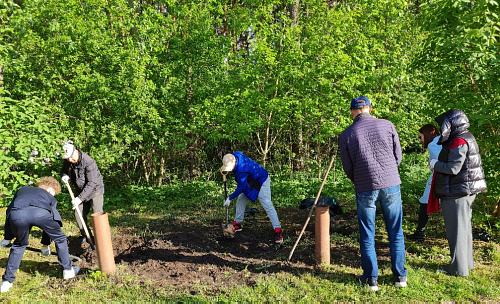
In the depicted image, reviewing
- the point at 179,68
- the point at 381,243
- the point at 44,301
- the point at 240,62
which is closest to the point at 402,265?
the point at 381,243

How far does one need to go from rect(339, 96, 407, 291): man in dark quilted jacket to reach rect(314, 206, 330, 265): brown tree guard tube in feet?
2.41

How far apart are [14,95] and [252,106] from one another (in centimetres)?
528

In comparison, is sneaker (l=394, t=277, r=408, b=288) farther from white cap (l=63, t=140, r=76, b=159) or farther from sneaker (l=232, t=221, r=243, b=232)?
white cap (l=63, t=140, r=76, b=159)

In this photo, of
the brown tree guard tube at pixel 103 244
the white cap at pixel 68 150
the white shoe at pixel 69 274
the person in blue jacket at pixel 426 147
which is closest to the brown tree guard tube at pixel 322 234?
the person in blue jacket at pixel 426 147

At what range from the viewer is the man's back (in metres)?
4.16

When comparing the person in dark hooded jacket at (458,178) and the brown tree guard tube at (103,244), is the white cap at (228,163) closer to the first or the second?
the brown tree guard tube at (103,244)

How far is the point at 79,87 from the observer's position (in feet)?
28.7

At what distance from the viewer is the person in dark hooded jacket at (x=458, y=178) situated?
438 cm

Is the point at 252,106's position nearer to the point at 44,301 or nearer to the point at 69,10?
the point at 69,10

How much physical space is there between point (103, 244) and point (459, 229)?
408 centimetres

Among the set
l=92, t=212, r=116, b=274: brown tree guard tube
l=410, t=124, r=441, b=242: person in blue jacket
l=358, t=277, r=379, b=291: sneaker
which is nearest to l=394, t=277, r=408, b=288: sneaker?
l=358, t=277, r=379, b=291: sneaker

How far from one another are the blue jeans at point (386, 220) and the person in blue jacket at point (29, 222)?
3.53m

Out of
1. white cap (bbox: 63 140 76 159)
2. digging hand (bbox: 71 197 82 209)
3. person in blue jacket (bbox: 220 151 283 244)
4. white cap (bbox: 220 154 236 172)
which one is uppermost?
white cap (bbox: 63 140 76 159)

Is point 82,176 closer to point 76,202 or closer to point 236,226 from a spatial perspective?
point 76,202
